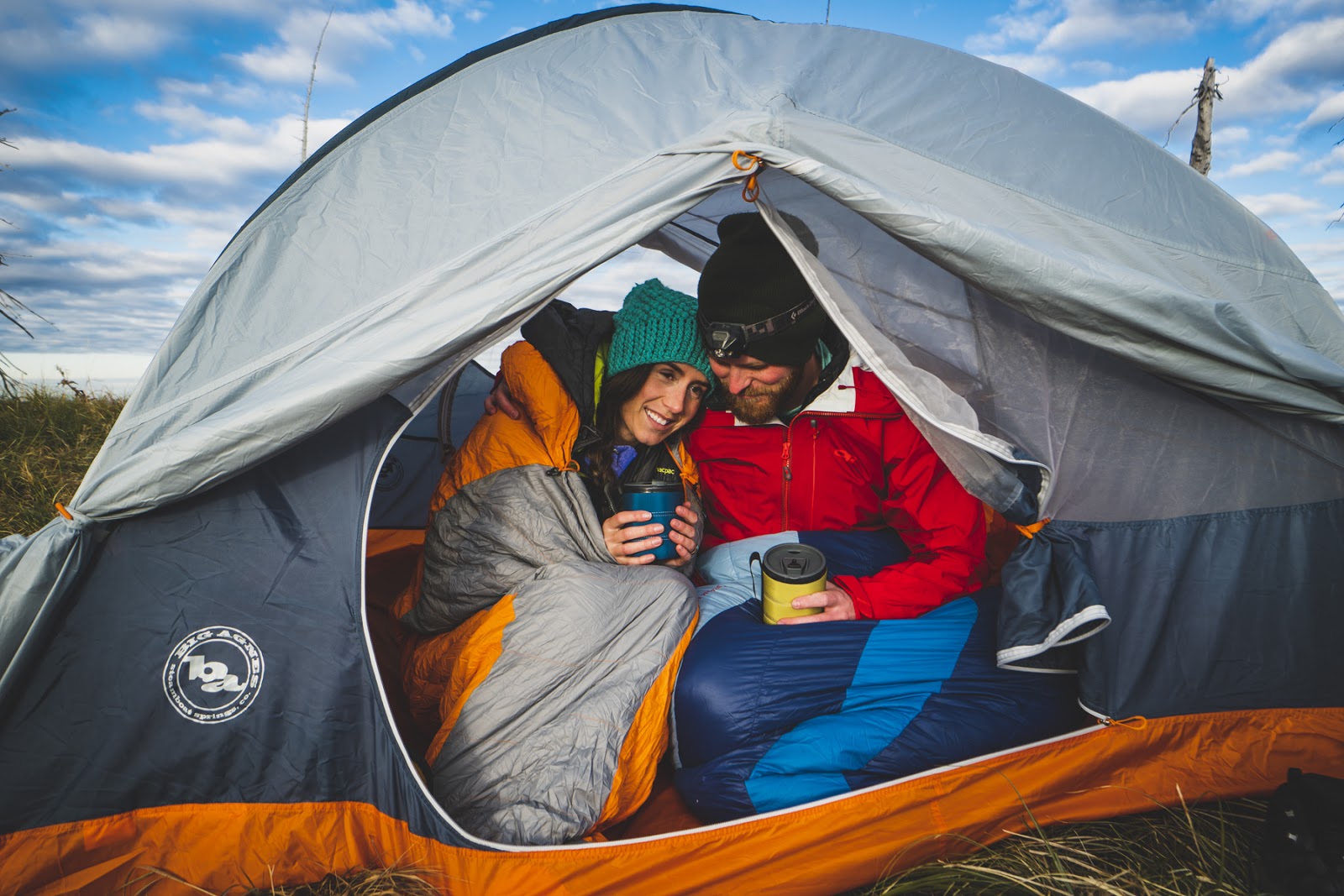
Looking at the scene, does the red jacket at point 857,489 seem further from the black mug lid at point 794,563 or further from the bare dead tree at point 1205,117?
the bare dead tree at point 1205,117

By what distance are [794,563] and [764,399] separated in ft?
1.83

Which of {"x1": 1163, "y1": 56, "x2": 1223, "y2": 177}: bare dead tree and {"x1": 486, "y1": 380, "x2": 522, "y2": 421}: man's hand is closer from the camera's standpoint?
{"x1": 486, "y1": 380, "x2": 522, "y2": 421}: man's hand

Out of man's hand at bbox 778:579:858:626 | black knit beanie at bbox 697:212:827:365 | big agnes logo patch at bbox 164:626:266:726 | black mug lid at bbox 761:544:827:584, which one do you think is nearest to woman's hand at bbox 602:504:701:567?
black mug lid at bbox 761:544:827:584

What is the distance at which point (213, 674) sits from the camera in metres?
1.61

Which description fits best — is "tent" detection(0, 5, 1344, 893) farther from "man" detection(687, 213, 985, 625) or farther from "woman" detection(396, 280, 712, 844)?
"man" detection(687, 213, 985, 625)

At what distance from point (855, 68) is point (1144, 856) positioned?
2.03 meters

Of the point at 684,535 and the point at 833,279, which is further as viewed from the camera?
the point at 684,535

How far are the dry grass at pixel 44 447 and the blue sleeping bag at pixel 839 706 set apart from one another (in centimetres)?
323

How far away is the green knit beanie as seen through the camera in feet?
7.59

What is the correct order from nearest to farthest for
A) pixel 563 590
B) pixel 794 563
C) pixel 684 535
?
1. pixel 563 590
2. pixel 794 563
3. pixel 684 535

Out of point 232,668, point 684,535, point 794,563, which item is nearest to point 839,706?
point 794,563

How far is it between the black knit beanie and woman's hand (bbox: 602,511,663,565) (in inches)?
23.6

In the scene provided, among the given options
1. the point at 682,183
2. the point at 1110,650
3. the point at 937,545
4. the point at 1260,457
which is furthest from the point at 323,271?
the point at 1260,457

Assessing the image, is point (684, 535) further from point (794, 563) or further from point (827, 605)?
point (827, 605)
